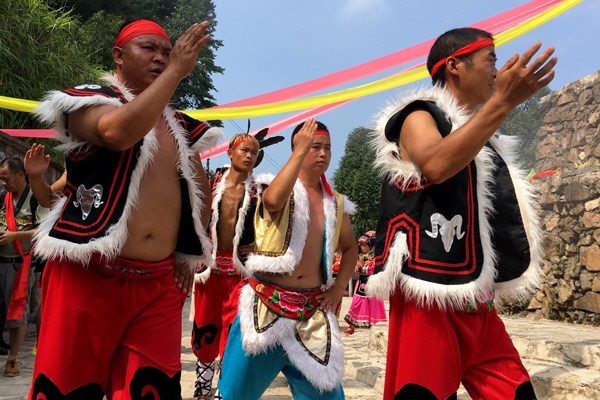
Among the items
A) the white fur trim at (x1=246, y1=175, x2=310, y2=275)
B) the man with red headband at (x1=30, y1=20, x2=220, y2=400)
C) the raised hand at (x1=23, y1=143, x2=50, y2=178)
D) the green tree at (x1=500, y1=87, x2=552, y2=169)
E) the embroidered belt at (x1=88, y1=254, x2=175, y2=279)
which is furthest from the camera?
the green tree at (x1=500, y1=87, x2=552, y2=169)

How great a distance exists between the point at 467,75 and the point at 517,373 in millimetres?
1183

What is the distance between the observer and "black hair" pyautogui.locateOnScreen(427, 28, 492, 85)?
2490mm

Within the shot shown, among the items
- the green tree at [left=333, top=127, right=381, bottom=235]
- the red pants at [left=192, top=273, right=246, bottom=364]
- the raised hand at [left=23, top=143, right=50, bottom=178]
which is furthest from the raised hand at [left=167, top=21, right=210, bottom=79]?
the green tree at [left=333, top=127, right=381, bottom=235]

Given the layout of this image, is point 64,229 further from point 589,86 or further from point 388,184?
point 589,86

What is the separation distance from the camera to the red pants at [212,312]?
5.19 metres

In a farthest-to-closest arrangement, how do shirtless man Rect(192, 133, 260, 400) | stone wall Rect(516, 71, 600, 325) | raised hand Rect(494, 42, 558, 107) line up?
stone wall Rect(516, 71, 600, 325) < shirtless man Rect(192, 133, 260, 400) < raised hand Rect(494, 42, 558, 107)

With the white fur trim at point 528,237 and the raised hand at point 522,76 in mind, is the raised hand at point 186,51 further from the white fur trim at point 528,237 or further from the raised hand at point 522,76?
the white fur trim at point 528,237

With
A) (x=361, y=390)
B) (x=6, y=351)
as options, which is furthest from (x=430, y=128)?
(x=6, y=351)

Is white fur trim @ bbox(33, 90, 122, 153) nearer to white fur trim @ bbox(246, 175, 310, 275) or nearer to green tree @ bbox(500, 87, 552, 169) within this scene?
white fur trim @ bbox(246, 175, 310, 275)

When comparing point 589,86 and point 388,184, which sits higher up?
point 589,86

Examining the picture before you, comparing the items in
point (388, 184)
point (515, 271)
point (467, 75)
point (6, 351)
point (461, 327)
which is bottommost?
point (6, 351)

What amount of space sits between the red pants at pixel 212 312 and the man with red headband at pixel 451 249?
2.95m

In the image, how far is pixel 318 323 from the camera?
3.44m

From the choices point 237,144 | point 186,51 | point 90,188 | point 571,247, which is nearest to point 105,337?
point 90,188
